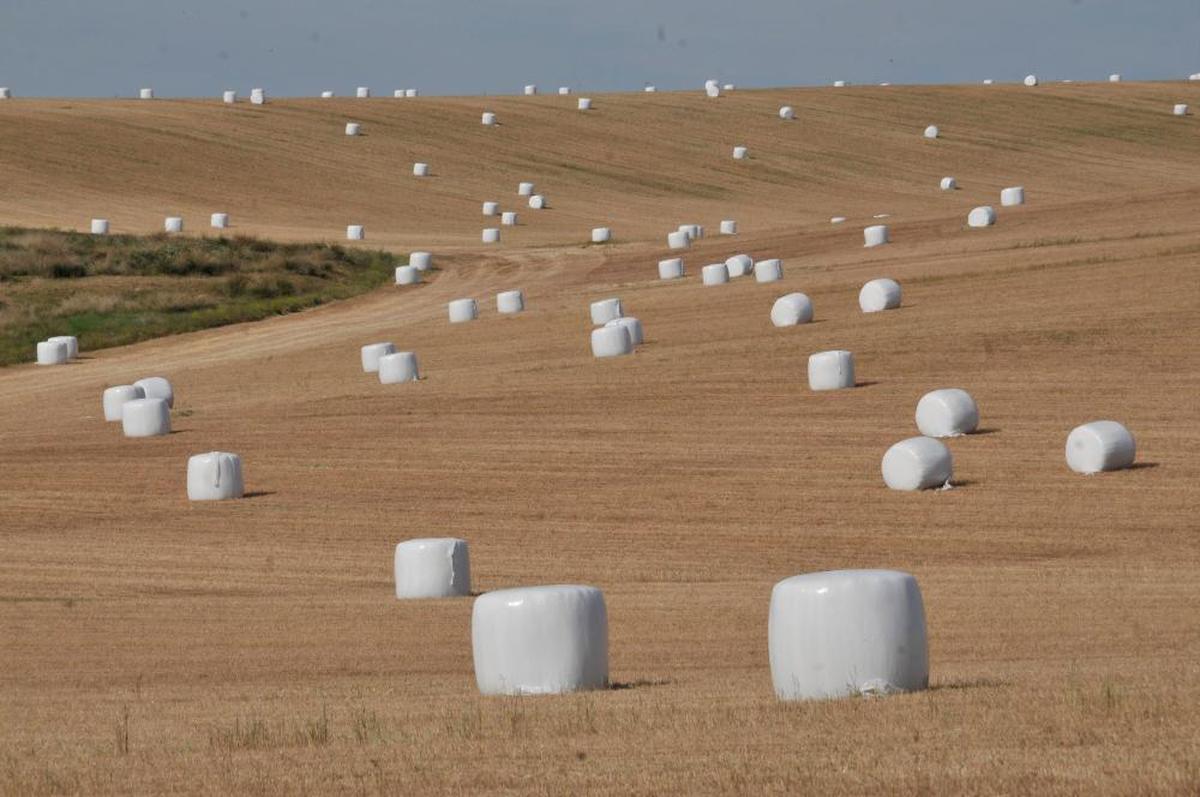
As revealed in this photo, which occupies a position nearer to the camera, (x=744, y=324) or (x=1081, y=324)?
(x=1081, y=324)

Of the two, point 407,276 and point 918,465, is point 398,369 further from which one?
point 407,276

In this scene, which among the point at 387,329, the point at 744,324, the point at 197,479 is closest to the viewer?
the point at 197,479

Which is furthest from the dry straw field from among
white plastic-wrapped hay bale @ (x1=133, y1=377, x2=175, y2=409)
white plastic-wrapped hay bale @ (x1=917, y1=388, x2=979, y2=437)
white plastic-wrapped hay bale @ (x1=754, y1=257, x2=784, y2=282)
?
white plastic-wrapped hay bale @ (x1=754, y1=257, x2=784, y2=282)

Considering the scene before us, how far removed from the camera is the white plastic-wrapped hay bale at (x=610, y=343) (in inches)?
1483

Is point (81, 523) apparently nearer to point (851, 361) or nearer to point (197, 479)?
point (197, 479)

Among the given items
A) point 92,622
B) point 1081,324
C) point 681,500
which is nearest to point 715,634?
point 92,622

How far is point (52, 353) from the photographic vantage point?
46.2m

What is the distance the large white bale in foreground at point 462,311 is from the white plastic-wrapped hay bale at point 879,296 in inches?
386

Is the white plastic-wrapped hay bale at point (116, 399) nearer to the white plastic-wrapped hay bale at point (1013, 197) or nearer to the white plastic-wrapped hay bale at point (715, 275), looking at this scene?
the white plastic-wrapped hay bale at point (715, 275)

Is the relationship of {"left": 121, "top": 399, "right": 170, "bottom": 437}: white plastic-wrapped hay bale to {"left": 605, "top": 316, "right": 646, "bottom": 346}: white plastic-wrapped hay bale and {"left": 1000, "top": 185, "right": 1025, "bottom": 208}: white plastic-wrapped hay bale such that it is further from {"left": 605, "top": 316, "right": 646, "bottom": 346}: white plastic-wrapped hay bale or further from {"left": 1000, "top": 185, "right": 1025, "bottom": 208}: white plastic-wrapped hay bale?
{"left": 1000, "top": 185, "right": 1025, "bottom": 208}: white plastic-wrapped hay bale

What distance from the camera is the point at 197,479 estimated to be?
27266mm

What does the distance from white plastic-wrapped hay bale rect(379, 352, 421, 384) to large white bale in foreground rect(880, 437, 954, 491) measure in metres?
13.8

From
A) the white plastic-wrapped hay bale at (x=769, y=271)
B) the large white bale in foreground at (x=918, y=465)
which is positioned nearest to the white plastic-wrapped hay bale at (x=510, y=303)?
the white plastic-wrapped hay bale at (x=769, y=271)

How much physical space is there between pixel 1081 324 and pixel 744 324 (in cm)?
757
